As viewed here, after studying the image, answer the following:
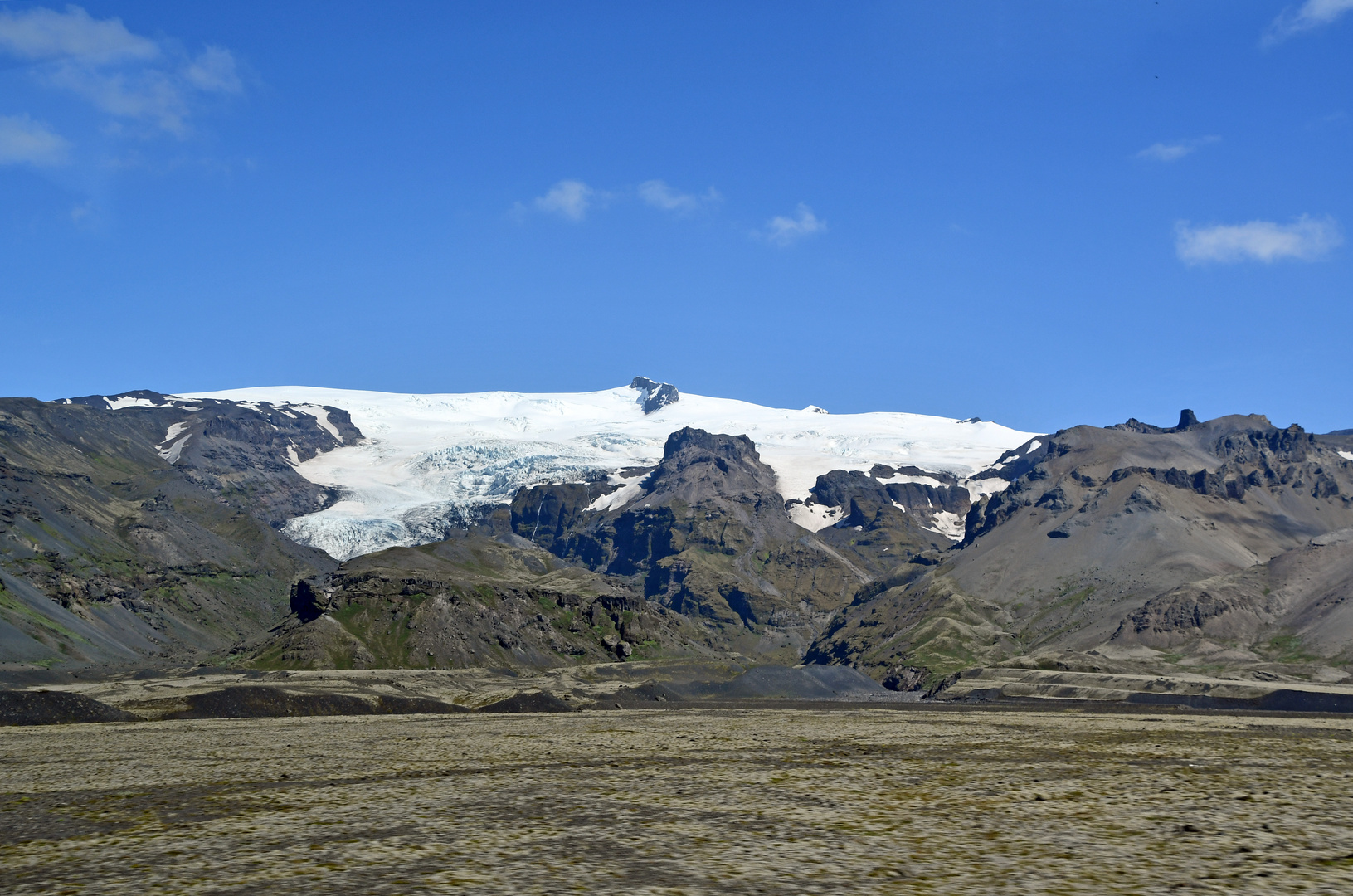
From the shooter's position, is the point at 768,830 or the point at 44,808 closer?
the point at 768,830

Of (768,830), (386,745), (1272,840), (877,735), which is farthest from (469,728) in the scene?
(1272,840)

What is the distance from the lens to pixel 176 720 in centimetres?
14538

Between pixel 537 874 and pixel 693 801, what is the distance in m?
16.0

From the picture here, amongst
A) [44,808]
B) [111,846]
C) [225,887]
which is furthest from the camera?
[44,808]

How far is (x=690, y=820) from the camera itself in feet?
116

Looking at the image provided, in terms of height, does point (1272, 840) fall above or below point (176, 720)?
above

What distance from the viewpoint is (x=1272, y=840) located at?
2931cm

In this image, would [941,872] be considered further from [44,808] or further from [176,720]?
[176,720]

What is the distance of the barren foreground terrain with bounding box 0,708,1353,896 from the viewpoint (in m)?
25.0

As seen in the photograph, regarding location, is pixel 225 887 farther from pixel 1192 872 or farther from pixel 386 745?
pixel 386 745

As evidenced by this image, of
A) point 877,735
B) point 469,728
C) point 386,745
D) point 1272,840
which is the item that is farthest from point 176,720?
point 1272,840

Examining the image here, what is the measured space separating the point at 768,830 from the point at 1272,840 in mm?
13683

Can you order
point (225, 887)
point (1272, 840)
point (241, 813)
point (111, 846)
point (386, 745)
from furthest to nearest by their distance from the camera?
point (386, 745)
point (241, 813)
point (111, 846)
point (1272, 840)
point (225, 887)

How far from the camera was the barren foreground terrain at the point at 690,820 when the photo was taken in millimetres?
24953
